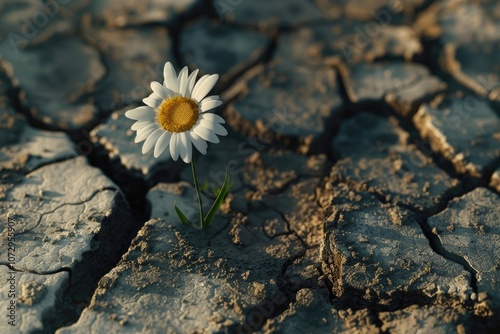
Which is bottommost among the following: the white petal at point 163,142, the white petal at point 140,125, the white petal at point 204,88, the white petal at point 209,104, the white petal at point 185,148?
the white petal at point 185,148

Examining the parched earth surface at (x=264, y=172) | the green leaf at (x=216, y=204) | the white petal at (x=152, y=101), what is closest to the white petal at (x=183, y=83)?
the white petal at (x=152, y=101)

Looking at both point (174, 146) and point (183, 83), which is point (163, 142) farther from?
point (183, 83)

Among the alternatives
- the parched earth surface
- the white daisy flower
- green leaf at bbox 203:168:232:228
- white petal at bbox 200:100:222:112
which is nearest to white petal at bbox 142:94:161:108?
the white daisy flower

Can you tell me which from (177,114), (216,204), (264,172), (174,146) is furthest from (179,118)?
(264,172)

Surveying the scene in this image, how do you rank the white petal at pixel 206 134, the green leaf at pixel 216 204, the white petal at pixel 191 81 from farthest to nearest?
1. the green leaf at pixel 216 204
2. the white petal at pixel 191 81
3. the white petal at pixel 206 134

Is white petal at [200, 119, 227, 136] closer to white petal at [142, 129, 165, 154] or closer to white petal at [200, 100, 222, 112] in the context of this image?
white petal at [200, 100, 222, 112]

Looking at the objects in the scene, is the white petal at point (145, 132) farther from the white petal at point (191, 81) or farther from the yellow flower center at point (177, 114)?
the white petal at point (191, 81)

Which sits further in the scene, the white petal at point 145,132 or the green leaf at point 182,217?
the green leaf at point 182,217

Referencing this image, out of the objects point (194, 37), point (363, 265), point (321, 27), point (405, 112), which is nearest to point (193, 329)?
point (363, 265)
